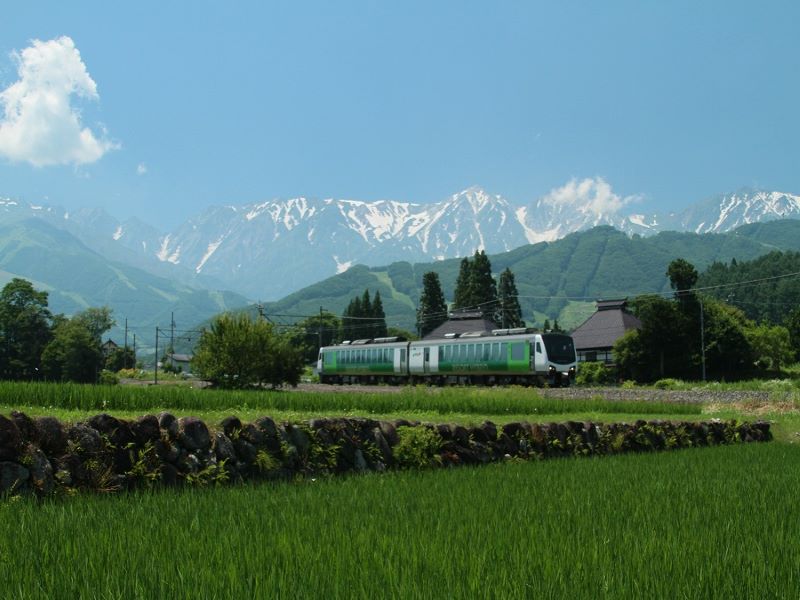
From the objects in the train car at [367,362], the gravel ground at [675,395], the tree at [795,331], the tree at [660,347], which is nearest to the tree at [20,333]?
the train car at [367,362]

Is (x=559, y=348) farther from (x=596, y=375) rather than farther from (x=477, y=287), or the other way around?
(x=477, y=287)

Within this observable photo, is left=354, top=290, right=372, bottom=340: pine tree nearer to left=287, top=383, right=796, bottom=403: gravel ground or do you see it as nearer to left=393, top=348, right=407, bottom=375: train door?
left=393, top=348, right=407, bottom=375: train door

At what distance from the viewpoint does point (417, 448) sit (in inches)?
331

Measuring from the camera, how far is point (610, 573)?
3328 millimetres

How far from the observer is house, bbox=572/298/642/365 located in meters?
66.4

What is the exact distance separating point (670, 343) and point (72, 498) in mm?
44870

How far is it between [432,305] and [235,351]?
56.6m

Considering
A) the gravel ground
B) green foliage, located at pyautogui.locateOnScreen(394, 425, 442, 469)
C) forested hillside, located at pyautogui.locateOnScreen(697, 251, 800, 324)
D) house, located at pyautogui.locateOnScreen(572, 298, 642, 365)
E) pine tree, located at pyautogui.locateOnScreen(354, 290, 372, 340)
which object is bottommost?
the gravel ground

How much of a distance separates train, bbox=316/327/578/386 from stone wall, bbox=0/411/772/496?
24.4 meters

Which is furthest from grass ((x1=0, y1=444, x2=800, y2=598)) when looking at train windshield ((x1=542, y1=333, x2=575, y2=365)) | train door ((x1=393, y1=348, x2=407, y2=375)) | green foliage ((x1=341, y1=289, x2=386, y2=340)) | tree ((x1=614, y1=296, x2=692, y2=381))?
green foliage ((x1=341, y1=289, x2=386, y2=340))

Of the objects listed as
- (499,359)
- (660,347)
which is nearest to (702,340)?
(660,347)

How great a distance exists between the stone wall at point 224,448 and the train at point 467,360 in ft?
80.0

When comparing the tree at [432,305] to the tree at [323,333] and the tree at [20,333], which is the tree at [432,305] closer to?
the tree at [323,333]

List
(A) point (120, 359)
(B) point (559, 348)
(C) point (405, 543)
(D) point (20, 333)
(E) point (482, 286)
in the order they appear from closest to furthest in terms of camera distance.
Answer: (C) point (405, 543) → (B) point (559, 348) → (D) point (20, 333) → (E) point (482, 286) → (A) point (120, 359)
